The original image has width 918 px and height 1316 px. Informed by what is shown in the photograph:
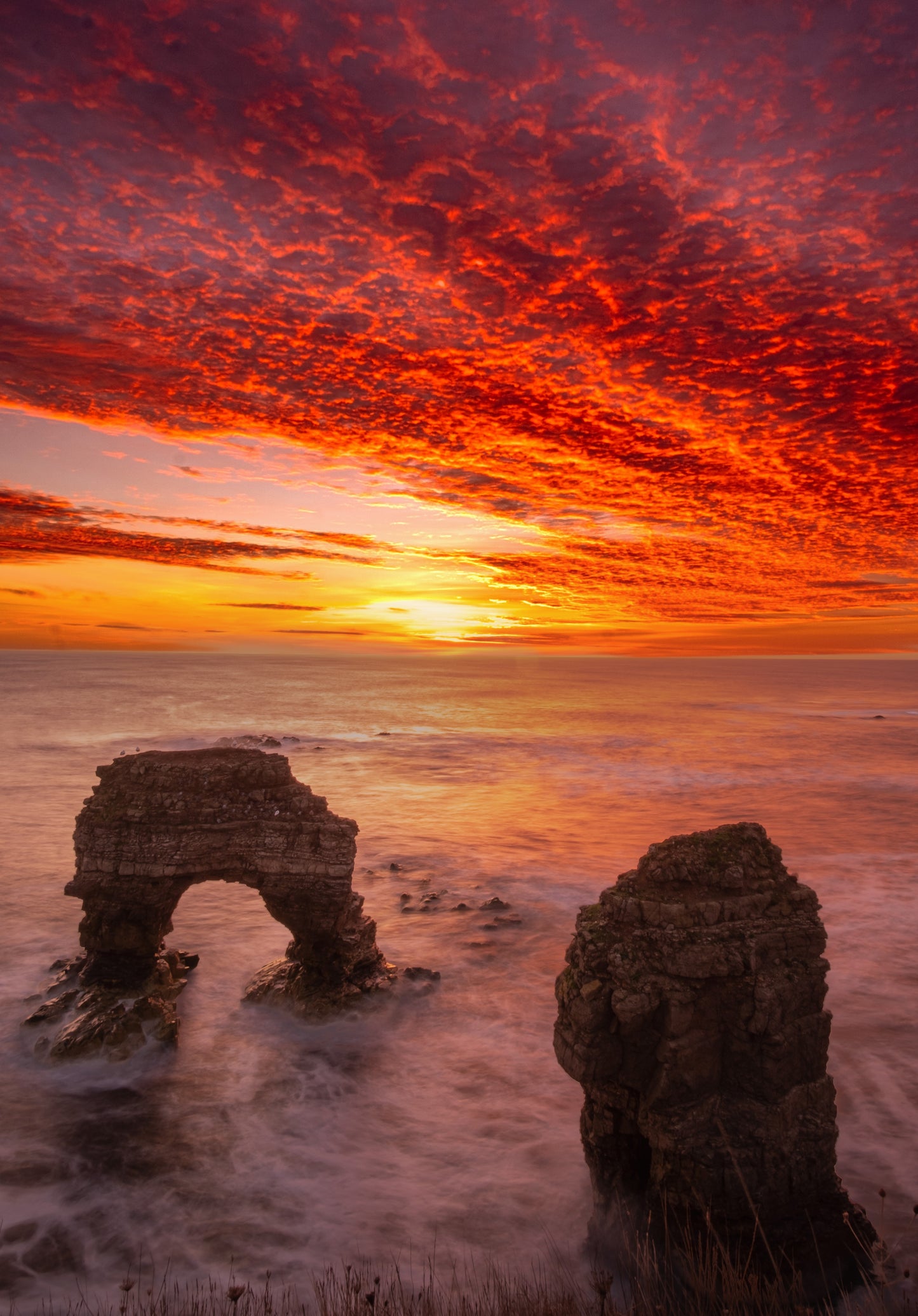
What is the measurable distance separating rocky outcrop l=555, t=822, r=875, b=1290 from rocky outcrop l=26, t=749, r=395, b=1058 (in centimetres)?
759

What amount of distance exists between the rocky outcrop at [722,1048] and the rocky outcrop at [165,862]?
759 cm

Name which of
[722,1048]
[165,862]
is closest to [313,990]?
[165,862]

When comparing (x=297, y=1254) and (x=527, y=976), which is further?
(x=527, y=976)

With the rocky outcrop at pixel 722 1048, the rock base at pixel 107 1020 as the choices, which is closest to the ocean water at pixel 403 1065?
the rock base at pixel 107 1020

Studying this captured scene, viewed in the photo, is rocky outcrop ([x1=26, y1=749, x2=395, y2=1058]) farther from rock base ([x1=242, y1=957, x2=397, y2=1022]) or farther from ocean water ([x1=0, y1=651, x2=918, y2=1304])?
rock base ([x1=242, y1=957, x2=397, y2=1022])

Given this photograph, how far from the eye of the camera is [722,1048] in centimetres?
970

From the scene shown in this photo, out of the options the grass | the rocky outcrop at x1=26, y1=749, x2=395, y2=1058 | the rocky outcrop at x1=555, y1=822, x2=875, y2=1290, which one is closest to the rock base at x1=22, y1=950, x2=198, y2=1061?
the rocky outcrop at x1=26, y1=749, x2=395, y2=1058

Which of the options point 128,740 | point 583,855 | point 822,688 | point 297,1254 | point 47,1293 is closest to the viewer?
point 47,1293

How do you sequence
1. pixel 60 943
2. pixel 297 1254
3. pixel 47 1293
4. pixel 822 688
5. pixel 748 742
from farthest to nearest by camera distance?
pixel 822 688 < pixel 748 742 < pixel 60 943 < pixel 297 1254 < pixel 47 1293

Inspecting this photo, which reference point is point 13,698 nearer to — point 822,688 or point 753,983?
point 753,983

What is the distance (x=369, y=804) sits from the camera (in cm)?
4509

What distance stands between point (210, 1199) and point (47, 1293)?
256cm

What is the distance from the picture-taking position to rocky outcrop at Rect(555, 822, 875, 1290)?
30.4 ft

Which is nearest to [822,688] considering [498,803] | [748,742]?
[748,742]
